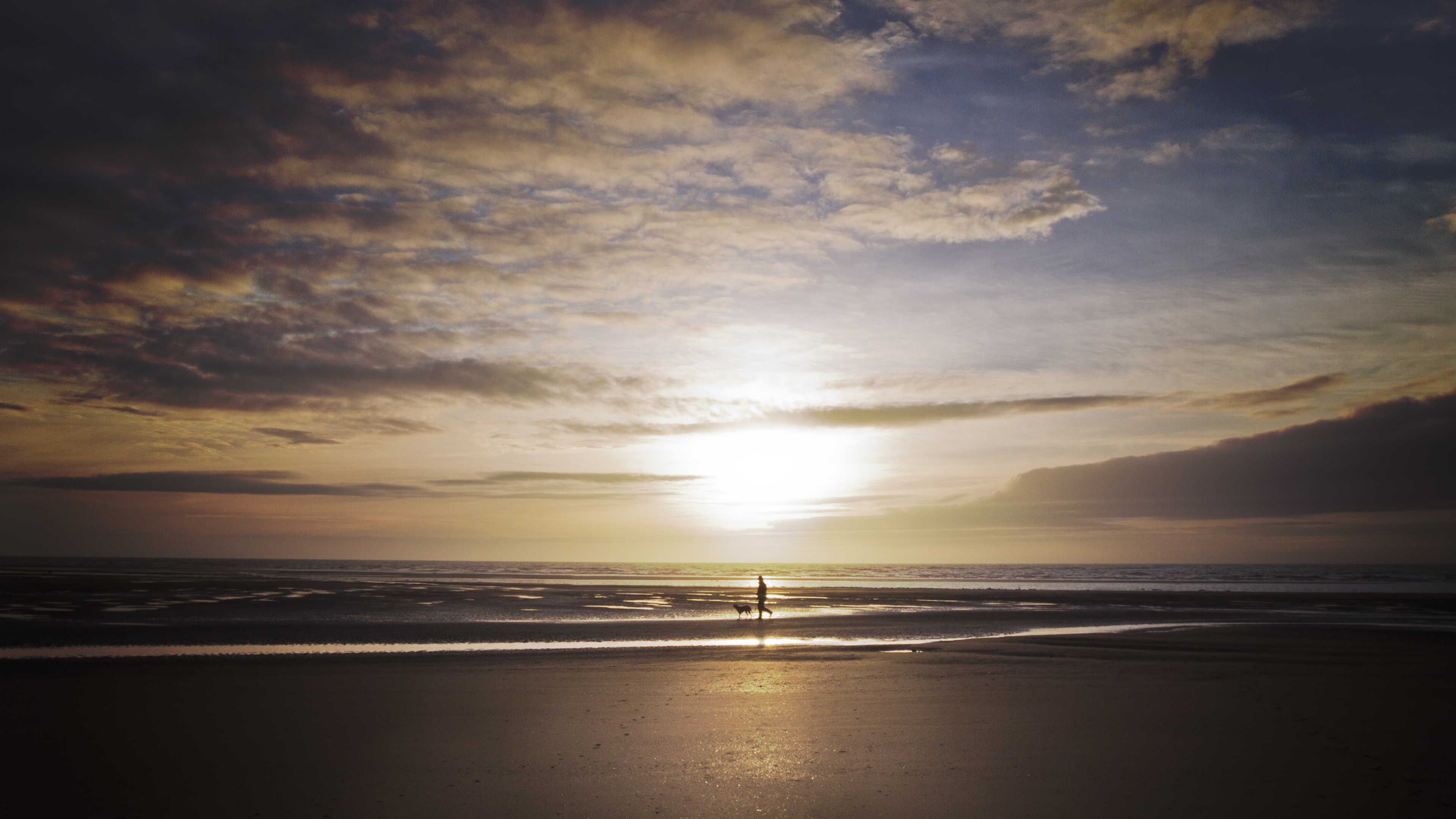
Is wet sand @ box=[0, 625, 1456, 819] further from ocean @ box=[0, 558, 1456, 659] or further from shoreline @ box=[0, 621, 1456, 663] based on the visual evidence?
ocean @ box=[0, 558, 1456, 659]

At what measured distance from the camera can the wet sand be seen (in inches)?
336

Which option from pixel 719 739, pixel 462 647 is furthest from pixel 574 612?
pixel 719 739

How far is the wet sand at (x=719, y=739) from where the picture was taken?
8.52 metres

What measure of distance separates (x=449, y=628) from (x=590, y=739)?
19541 millimetres

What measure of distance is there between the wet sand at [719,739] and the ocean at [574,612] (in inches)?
227

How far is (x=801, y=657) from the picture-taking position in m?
19.9

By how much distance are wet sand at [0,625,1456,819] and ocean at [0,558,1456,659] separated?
19.0 ft

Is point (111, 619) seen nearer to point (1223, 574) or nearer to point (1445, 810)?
point (1445, 810)

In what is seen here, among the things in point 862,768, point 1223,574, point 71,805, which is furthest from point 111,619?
point 1223,574

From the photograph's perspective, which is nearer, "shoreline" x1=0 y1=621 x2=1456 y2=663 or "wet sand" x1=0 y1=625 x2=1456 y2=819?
"wet sand" x1=0 y1=625 x2=1456 y2=819

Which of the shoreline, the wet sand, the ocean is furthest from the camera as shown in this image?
the ocean

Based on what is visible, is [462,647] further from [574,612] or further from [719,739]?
[574,612]

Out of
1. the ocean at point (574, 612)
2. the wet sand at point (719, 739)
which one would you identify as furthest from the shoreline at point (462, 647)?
the wet sand at point (719, 739)

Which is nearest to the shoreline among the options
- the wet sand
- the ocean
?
the ocean
